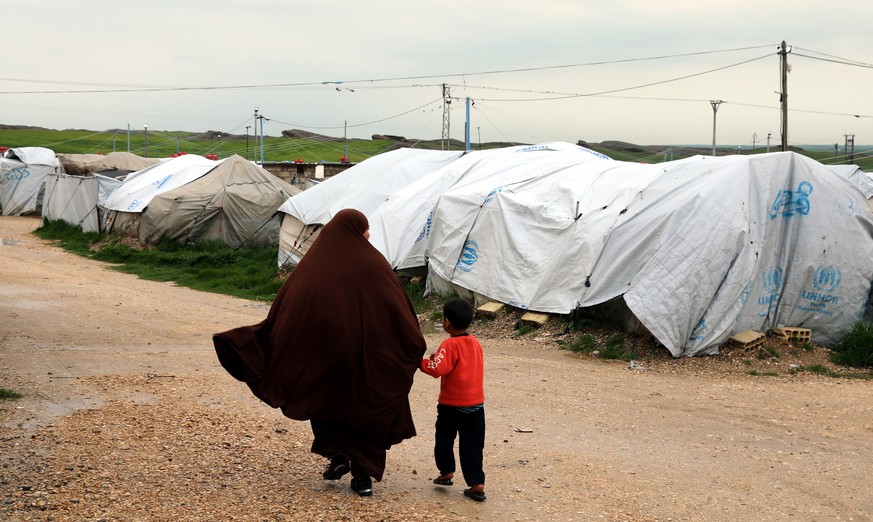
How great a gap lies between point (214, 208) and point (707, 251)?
47.4 ft

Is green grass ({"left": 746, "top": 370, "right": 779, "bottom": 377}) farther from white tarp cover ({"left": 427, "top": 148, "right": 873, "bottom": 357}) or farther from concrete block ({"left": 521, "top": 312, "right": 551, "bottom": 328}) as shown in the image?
concrete block ({"left": 521, "top": 312, "right": 551, "bottom": 328})

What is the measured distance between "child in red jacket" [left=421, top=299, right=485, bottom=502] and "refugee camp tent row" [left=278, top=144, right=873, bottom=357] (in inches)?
226

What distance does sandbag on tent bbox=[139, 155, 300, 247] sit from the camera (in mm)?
22141

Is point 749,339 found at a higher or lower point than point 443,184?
lower

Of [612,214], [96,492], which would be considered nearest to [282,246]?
[612,214]

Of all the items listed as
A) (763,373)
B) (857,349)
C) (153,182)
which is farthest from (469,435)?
(153,182)

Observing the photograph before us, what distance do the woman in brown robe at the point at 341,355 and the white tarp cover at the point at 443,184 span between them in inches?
356

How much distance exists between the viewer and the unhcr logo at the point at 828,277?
11172 millimetres

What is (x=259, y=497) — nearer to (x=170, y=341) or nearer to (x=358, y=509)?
(x=358, y=509)

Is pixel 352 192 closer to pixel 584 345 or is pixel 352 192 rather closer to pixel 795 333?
pixel 584 345

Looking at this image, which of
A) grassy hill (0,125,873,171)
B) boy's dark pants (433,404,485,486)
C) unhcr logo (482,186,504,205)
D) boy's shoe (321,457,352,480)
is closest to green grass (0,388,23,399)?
boy's shoe (321,457,352,480)

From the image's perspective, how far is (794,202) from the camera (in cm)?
1126

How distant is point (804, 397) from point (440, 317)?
5844 millimetres

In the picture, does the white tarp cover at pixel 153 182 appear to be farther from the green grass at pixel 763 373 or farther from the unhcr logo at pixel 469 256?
the green grass at pixel 763 373
